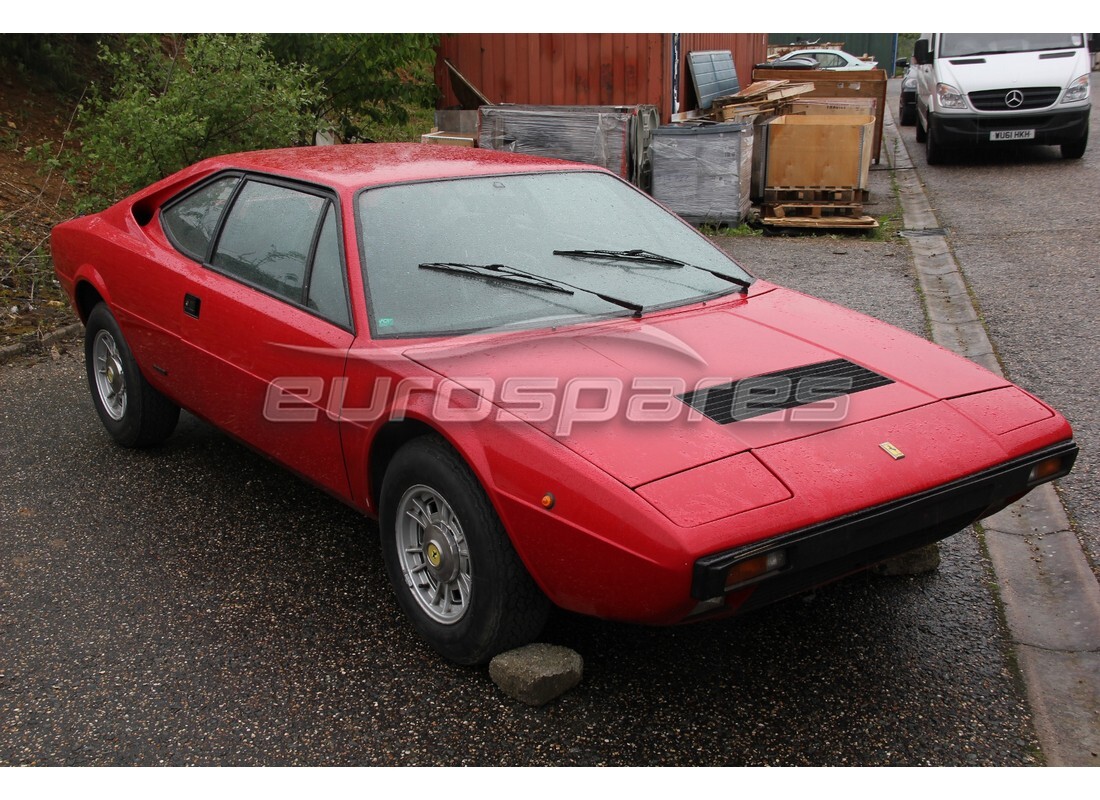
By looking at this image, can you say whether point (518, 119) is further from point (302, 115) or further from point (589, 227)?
point (589, 227)

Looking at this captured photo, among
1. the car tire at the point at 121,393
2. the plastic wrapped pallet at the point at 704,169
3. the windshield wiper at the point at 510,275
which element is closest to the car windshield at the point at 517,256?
the windshield wiper at the point at 510,275

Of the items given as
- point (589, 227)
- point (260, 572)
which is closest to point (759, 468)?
point (589, 227)

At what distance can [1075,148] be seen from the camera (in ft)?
43.9

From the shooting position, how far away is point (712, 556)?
2.50 metres

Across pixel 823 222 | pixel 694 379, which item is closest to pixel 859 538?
pixel 694 379

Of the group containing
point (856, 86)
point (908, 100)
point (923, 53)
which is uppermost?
point (923, 53)

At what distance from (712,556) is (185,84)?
6737mm

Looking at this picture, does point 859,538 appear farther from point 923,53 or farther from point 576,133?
point 923,53

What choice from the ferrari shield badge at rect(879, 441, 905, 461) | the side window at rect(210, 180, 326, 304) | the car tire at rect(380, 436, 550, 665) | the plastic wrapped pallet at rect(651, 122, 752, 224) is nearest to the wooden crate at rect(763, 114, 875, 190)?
the plastic wrapped pallet at rect(651, 122, 752, 224)

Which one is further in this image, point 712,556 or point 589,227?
point 589,227

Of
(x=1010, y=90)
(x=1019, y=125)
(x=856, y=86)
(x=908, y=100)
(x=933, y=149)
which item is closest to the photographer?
(x=1010, y=90)

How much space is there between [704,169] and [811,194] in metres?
1.15

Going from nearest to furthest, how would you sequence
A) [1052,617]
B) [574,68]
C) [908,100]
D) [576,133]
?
[1052,617], [576,133], [574,68], [908,100]

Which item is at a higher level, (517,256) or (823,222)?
(517,256)
